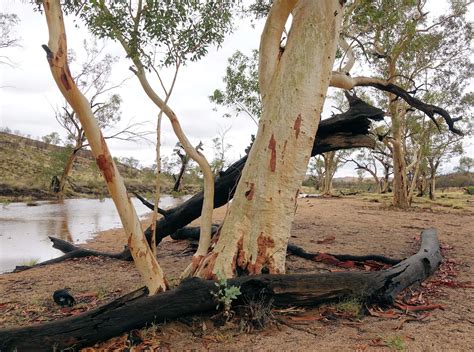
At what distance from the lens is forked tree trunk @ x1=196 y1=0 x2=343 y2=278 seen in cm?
315

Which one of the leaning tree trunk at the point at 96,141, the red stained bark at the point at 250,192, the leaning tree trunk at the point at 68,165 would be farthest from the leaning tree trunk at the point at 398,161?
the leaning tree trunk at the point at 68,165

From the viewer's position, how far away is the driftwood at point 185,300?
2320 mm

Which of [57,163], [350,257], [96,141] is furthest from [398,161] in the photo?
[57,163]

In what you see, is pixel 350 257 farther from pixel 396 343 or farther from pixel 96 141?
pixel 96 141

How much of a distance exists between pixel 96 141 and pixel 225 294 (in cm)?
143

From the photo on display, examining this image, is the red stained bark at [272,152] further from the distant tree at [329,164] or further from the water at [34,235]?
the distant tree at [329,164]

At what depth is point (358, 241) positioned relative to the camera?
6727mm

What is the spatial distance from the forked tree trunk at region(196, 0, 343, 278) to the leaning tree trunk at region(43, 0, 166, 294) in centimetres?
52

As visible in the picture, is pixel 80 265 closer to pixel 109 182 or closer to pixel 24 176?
pixel 109 182

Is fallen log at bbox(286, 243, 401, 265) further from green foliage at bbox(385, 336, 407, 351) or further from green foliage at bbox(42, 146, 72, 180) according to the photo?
green foliage at bbox(42, 146, 72, 180)

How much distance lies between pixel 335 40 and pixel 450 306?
2.59m

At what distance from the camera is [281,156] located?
3.17m

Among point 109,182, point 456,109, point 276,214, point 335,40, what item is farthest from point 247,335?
point 456,109

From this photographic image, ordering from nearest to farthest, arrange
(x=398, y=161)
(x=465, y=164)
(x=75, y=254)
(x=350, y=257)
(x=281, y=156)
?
(x=281, y=156) < (x=350, y=257) < (x=75, y=254) < (x=398, y=161) < (x=465, y=164)
